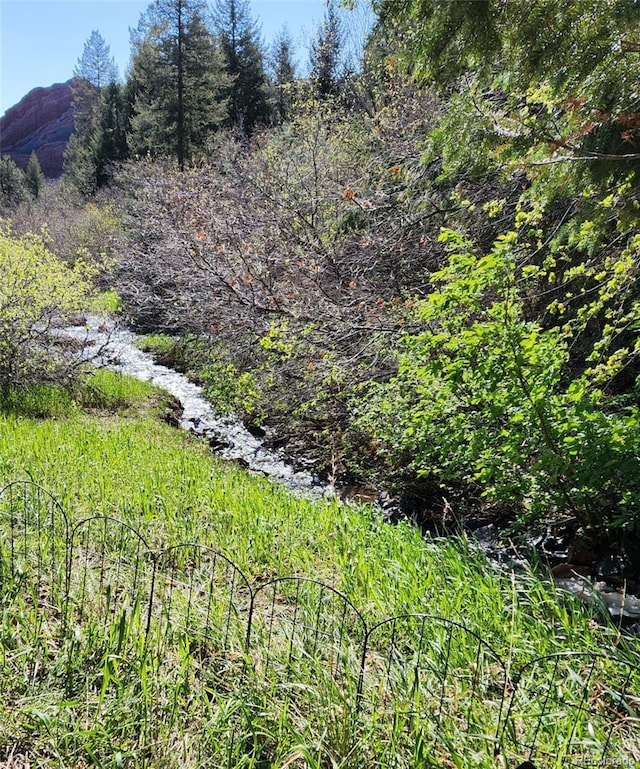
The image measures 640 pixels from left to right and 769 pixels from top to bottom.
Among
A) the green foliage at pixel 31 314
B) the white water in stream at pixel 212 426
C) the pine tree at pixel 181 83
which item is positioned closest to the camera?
the white water in stream at pixel 212 426

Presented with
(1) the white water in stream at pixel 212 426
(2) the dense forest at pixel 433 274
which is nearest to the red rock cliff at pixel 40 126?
(2) the dense forest at pixel 433 274

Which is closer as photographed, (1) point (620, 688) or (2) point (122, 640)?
(2) point (122, 640)

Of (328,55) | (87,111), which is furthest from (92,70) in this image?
(328,55)

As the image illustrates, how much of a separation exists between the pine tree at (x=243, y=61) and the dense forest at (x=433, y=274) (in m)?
9.79

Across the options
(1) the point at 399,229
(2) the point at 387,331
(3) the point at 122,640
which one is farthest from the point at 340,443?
(3) the point at 122,640

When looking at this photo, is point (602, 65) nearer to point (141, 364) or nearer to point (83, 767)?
point (83, 767)

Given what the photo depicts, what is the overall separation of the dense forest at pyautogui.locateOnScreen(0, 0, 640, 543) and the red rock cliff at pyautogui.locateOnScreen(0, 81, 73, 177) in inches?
1796

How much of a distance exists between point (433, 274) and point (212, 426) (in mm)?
6311

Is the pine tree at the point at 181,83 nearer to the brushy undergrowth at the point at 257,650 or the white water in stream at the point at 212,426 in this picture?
the white water in stream at the point at 212,426

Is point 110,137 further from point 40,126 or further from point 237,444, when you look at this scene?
point 40,126

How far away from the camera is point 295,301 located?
773cm

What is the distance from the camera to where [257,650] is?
2.32 m

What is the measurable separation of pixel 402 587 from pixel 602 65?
2.92 meters

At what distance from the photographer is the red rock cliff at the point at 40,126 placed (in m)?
53.7
